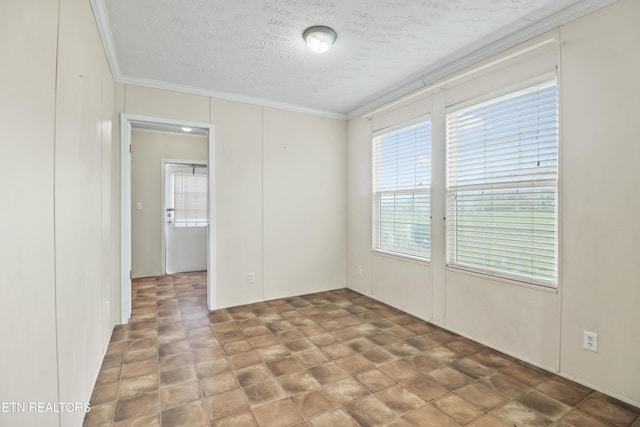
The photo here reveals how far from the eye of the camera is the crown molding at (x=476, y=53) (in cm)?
210

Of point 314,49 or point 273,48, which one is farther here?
point 273,48

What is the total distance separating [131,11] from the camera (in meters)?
2.17

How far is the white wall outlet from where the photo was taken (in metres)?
2.05

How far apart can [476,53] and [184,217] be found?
5161mm

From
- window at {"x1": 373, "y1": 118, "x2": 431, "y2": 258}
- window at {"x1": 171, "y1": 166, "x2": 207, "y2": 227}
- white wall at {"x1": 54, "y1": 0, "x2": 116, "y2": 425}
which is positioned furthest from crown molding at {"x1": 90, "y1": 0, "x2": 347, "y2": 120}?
window at {"x1": 171, "y1": 166, "x2": 207, "y2": 227}

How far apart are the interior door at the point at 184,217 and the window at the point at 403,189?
3220 millimetres

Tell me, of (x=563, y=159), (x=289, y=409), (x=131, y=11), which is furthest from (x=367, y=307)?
(x=131, y=11)

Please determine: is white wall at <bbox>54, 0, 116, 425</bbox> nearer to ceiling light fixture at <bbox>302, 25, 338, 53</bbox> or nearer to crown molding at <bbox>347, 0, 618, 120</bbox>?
ceiling light fixture at <bbox>302, 25, 338, 53</bbox>

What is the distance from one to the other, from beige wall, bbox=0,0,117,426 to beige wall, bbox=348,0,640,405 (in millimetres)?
2911

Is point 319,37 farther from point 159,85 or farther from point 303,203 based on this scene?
point 303,203

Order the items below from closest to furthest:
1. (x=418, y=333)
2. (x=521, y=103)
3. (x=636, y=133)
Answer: (x=636, y=133), (x=521, y=103), (x=418, y=333)

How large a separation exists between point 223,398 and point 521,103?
305 centimetres

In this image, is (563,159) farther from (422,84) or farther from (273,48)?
(273,48)

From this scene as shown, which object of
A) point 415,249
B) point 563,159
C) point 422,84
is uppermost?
point 422,84
